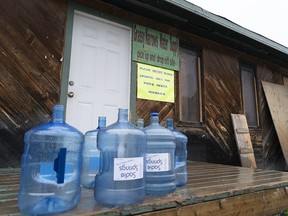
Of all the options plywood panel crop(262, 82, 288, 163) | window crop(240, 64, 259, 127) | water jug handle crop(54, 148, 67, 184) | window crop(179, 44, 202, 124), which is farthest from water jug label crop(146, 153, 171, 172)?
plywood panel crop(262, 82, 288, 163)

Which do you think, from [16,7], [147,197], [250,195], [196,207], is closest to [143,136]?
[147,197]

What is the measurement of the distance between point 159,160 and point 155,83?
304 centimetres

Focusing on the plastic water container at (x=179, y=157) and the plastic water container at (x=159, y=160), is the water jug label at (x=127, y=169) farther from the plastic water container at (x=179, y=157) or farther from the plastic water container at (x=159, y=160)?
the plastic water container at (x=179, y=157)

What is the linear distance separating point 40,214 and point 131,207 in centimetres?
42

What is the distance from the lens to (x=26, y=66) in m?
3.07

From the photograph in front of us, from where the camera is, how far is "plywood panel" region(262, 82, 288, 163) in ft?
20.1

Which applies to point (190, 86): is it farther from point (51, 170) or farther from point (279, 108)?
point (51, 170)

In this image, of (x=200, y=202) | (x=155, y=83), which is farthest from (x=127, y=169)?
(x=155, y=83)

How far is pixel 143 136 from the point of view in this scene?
1.31 m

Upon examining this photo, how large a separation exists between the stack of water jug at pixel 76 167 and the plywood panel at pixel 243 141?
4.39m

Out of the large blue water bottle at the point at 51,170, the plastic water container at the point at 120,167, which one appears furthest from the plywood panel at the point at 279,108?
the large blue water bottle at the point at 51,170

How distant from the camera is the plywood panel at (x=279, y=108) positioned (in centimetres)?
612

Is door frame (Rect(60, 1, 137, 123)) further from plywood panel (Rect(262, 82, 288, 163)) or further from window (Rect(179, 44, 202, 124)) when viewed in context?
plywood panel (Rect(262, 82, 288, 163))

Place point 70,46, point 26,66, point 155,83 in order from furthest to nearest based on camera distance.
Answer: point 155,83, point 70,46, point 26,66
